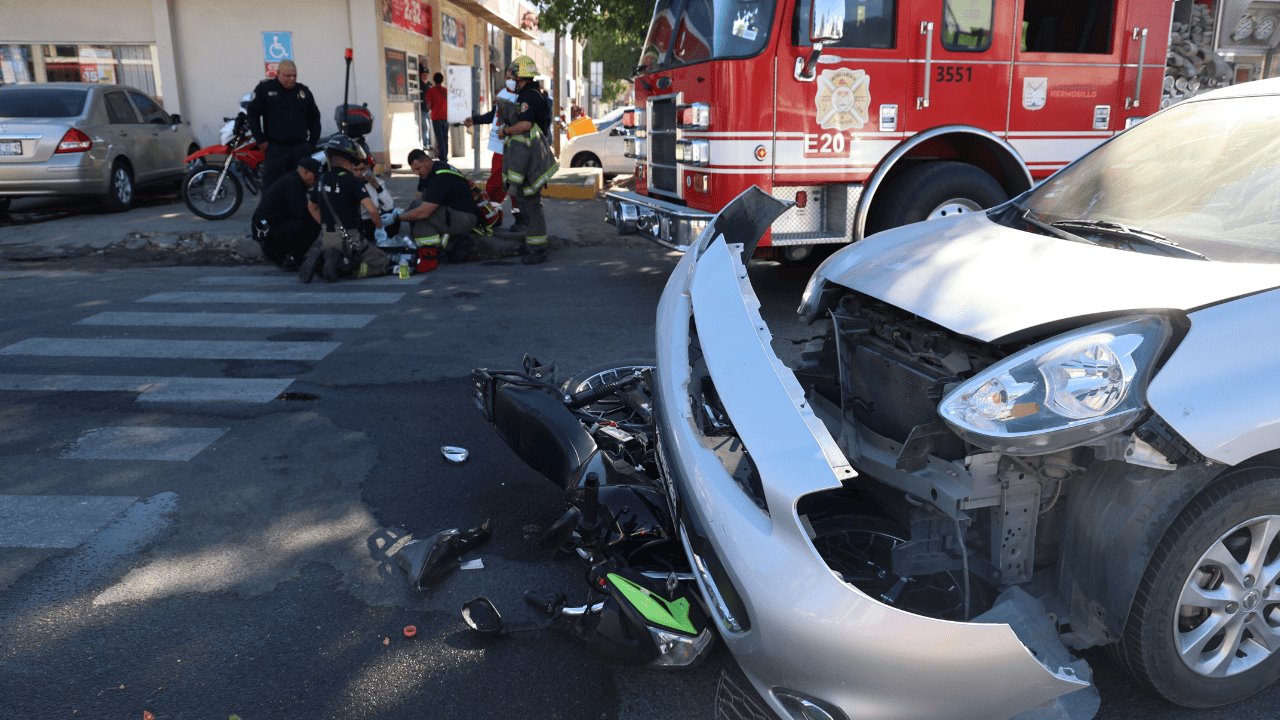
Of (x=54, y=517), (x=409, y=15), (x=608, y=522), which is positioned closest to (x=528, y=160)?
(x=54, y=517)

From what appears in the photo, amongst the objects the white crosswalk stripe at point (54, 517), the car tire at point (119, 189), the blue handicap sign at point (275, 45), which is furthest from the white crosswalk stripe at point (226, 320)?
the blue handicap sign at point (275, 45)

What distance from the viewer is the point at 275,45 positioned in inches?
698

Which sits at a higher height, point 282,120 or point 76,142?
point 282,120

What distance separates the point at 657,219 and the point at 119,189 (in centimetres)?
954

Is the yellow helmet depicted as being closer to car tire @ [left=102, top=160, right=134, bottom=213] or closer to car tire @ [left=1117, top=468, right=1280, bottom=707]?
car tire @ [left=102, top=160, right=134, bottom=213]

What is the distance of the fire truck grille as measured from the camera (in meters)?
7.81

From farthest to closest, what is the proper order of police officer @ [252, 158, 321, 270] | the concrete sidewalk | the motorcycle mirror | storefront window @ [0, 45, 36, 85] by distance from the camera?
storefront window @ [0, 45, 36, 85], the concrete sidewalk, police officer @ [252, 158, 321, 270], the motorcycle mirror

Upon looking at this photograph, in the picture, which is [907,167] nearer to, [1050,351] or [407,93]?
[1050,351]

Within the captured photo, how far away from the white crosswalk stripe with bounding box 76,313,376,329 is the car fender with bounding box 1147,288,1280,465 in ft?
20.1

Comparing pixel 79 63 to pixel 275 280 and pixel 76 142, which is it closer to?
pixel 76 142

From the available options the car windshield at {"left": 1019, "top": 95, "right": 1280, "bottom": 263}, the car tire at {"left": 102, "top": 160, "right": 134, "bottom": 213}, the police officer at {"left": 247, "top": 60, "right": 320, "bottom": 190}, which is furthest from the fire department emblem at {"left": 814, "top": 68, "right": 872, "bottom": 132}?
the car tire at {"left": 102, "top": 160, "right": 134, "bottom": 213}

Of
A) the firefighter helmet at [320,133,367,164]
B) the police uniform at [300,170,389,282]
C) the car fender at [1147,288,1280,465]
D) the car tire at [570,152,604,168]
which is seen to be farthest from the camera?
the car tire at [570,152,604,168]

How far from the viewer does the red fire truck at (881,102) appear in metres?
6.90

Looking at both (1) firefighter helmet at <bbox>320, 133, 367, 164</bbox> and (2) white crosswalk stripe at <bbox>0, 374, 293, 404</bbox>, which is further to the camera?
(1) firefighter helmet at <bbox>320, 133, 367, 164</bbox>
